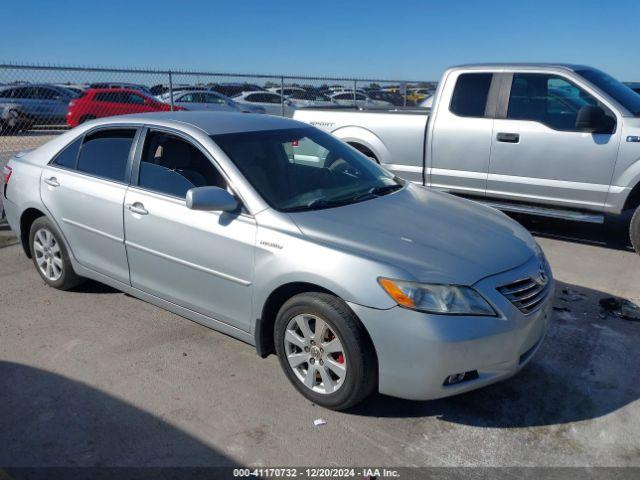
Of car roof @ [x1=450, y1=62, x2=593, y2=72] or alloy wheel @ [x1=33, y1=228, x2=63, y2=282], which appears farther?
car roof @ [x1=450, y1=62, x2=593, y2=72]

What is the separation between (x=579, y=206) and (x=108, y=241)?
488 centimetres

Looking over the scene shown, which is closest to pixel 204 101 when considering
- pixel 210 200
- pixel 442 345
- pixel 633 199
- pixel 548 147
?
pixel 548 147

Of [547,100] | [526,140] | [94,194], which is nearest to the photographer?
[94,194]

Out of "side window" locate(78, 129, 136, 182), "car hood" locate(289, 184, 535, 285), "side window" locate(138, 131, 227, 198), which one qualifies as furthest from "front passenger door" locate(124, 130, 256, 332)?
"car hood" locate(289, 184, 535, 285)

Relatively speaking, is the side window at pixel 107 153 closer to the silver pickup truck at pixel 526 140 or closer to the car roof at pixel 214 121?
the car roof at pixel 214 121

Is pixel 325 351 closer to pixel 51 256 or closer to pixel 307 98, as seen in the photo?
pixel 51 256

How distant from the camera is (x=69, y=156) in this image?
4.72 m

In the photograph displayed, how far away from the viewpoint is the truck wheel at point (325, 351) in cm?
302

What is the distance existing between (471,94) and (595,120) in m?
1.52

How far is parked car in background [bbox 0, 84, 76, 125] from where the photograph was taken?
12031 millimetres

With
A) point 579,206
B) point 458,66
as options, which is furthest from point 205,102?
point 579,206

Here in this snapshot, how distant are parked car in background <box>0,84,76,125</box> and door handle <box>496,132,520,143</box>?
9462 millimetres

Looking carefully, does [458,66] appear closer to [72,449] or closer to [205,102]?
[72,449]

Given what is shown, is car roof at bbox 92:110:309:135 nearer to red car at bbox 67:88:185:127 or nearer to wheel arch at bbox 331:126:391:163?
wheel arch at bbox 331:126:391:163
